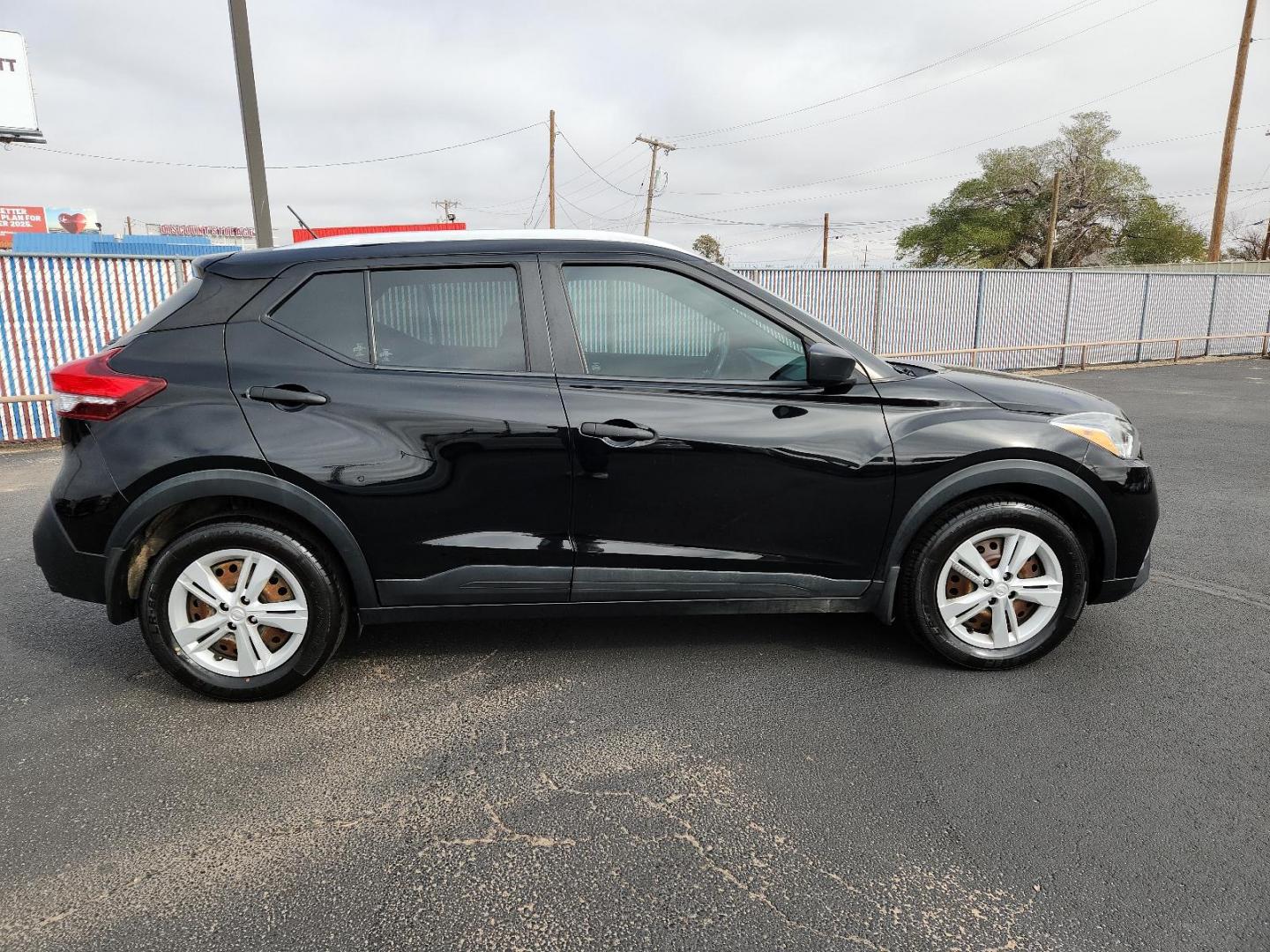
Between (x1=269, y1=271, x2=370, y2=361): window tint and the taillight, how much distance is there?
1.66ft

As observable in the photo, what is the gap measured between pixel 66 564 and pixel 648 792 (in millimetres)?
2263

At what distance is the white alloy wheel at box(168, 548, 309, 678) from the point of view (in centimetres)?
300

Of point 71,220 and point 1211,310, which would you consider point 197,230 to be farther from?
point 1211,310

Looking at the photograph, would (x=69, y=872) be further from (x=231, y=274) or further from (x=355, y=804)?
(x=231, y=274)

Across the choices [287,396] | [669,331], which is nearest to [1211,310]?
[669,331]

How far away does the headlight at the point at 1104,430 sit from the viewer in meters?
3.26

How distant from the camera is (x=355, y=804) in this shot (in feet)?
8.23

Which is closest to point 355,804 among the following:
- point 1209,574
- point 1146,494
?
point 1146,494

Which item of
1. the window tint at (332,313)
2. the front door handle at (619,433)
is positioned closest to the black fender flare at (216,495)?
the window tint at (332,313)

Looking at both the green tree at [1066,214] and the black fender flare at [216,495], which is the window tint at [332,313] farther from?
the green tree at [1066,214]

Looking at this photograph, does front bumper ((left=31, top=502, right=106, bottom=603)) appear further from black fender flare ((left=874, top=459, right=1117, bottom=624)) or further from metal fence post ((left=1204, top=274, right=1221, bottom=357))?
metal fence post ((left=1204, top=274, right=1221, bottom=357))

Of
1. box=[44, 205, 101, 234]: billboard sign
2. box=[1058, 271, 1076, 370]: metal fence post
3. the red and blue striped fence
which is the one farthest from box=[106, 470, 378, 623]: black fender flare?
box=[44, 205, 101, 234]: billboard sign

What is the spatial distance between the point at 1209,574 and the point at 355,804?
456cm

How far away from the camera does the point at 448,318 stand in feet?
10.2
